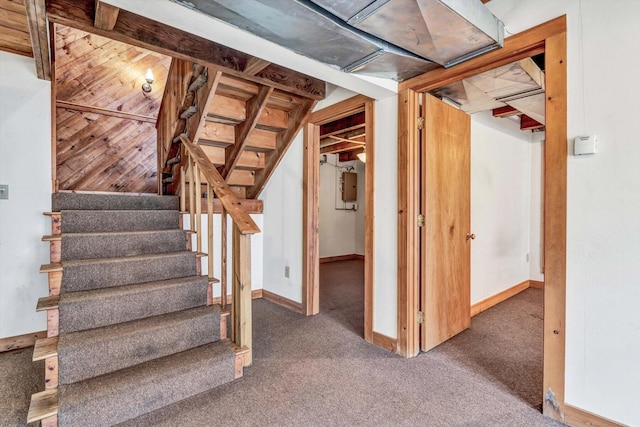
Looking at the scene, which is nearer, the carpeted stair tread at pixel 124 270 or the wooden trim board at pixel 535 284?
the carpeted stair tread at pixel 124 270

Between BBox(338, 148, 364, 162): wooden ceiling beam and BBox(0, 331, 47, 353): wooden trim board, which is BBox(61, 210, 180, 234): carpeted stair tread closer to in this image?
BBox(0, 331, 47, 353): wooden trim board

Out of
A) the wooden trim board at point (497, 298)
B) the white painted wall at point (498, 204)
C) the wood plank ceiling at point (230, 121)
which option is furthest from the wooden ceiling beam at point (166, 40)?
the wooden trim board at point (497, 298)

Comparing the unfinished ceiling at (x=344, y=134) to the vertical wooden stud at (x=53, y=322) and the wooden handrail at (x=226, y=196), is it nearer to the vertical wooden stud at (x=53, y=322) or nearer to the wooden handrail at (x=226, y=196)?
the wooden handrail at (x=226, y=196)

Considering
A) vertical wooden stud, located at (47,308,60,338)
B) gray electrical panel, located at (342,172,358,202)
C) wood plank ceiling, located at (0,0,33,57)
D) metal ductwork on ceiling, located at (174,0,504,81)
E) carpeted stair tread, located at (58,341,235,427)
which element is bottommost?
carpeted stair tread, located at (58,341,235,427)

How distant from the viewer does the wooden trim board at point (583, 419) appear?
149 centimetres

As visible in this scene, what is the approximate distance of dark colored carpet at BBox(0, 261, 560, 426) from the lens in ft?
5.38

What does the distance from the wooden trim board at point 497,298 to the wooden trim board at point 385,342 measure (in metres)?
1.31

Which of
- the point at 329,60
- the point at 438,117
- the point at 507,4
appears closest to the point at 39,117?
the point at 329,60

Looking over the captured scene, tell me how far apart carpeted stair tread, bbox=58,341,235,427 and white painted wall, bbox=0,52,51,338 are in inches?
51.9

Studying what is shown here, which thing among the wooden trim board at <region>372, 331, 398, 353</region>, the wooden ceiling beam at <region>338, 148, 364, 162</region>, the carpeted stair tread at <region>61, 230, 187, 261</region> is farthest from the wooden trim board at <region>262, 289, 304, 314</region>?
the wooden ceiling beam at <region>338, 148, 364, 162</region>

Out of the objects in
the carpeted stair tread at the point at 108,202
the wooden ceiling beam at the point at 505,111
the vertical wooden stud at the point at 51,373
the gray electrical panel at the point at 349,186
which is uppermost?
the wooden ceiling beam at the point at 505,111

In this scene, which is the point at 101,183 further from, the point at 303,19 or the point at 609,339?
the point at 609,339

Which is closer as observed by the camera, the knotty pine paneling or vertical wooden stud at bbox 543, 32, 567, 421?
vertical wooden stud at bbox 543, 32, 567, 421

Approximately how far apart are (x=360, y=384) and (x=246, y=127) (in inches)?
93.6
